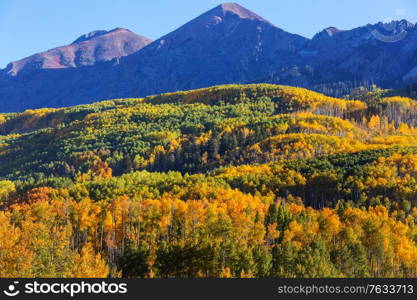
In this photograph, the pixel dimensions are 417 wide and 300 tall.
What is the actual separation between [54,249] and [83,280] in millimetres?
35586

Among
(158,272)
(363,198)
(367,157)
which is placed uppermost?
(367,157)

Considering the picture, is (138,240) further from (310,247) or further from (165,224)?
(310,247)

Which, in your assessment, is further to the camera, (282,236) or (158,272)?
(282,236)

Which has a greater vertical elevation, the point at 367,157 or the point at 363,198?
the point at 367,157

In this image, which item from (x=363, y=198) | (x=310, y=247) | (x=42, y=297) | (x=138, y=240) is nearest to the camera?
(x=42, y=297)

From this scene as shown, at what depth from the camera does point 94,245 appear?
361 ft

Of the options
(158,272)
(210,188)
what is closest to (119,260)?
(158,272)

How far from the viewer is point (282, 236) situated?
10950cm

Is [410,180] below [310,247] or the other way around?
the other way around

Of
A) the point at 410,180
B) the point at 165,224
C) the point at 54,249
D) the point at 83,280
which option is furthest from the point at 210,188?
the point at 83,280

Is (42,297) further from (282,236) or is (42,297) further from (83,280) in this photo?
(282,236)

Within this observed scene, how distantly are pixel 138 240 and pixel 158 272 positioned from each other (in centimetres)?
2374

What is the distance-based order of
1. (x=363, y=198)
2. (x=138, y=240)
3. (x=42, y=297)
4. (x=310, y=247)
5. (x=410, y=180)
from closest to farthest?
1. (x=42, y=297)
2. (x=310, y=247)
3. (x=138, y=240)
4. (x=363, y=198)
5. (x=410, y=180)

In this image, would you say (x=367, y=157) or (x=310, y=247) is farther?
(x=367, y=157)
